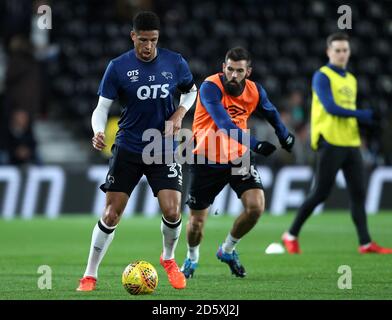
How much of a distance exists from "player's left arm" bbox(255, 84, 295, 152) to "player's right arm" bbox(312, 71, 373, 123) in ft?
6.58

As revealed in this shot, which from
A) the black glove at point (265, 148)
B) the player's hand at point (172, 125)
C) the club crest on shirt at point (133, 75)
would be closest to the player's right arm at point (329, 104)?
the black glove at point (265, 148)

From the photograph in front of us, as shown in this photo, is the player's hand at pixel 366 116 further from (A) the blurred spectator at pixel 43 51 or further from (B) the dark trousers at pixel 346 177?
(A) the blurred spectator at pixel 43 51

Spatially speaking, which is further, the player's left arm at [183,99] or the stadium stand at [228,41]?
the stadium stand at [228,41]

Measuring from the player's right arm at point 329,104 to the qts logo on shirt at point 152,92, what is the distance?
3.35m

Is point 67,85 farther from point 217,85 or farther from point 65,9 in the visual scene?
point 217,85

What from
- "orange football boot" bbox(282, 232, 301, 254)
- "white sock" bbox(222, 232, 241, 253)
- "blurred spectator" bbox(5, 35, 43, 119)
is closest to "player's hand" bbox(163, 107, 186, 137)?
"white sock" bbox(222, 232, 241, 253)

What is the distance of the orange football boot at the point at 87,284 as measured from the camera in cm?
858

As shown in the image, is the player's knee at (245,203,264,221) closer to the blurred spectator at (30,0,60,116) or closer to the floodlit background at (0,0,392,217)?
the floodlit background at (0,0,392,217)

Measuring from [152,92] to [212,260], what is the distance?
10.7 feet

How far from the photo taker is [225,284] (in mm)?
9133

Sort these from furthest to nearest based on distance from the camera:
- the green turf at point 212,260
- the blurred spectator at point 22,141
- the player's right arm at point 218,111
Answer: the blurred spectator at point 22,141
the player's right arm at point 218,111
the green turf at point 212,260

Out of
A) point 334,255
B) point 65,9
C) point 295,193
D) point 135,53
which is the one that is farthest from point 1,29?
point 135,53

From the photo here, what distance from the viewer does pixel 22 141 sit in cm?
1855
